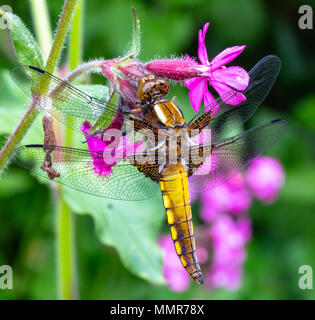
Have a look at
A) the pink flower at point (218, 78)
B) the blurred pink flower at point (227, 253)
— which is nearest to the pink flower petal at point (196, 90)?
the pink flower at point (218, 78)

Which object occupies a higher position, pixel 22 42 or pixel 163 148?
pixel 22 42

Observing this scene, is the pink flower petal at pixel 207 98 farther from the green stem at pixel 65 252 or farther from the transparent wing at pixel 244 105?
the green stem at pixel 65 252

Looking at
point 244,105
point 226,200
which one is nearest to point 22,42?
point 244,105

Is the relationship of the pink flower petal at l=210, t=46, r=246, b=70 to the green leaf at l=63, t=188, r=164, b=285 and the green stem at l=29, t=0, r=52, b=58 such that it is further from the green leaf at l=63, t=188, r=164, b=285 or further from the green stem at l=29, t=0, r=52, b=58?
the green stem at l=29, t=0, r=52, b=58

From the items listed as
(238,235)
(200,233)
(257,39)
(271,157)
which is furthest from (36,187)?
(257,39)

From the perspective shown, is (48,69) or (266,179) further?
(266,179)

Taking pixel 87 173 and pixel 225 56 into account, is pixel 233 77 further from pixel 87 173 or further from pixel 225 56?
pixel 87 173
